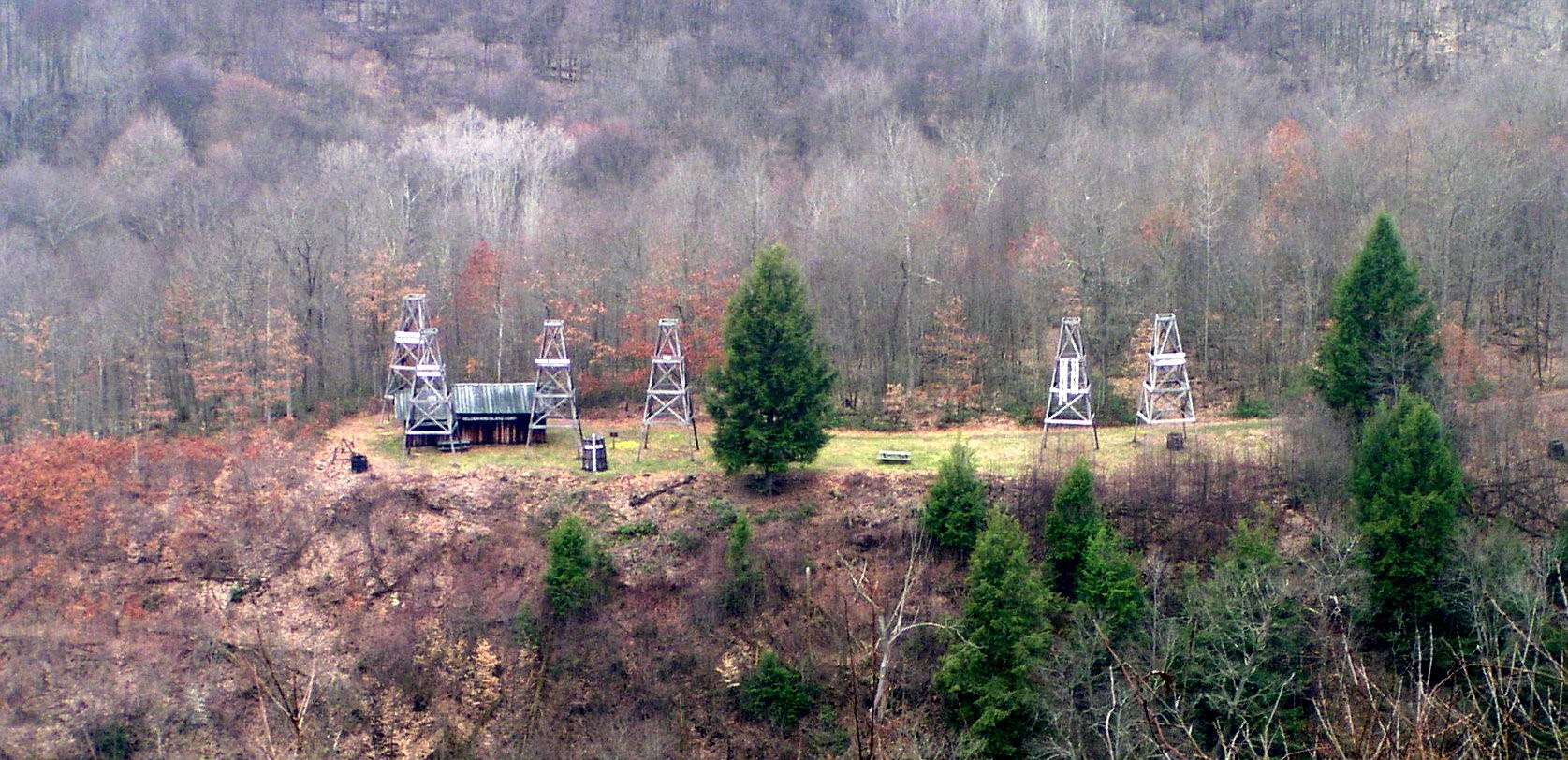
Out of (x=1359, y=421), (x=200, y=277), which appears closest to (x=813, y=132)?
(x=200, y=277)

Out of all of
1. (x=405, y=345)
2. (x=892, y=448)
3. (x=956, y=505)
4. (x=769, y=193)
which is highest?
(x=769, y=193)

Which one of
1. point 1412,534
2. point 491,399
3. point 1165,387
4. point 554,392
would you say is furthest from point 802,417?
point 1412,534

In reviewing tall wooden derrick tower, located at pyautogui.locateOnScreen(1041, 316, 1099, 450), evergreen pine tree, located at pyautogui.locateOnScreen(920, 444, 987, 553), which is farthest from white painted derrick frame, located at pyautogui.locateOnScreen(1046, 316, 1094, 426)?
evergreen pine tree, located at pyautogui.locateOnScreen(920, 444, 987, 553)

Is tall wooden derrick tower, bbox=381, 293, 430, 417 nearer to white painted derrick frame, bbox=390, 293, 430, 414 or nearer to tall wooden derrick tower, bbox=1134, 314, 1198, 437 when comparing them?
white painted derrick frame, bbox=390, 293, 430, 414

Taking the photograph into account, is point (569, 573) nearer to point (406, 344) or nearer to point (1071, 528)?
point (406, 344)

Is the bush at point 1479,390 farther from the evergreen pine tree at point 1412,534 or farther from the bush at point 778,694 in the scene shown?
the bush at point 778,694
